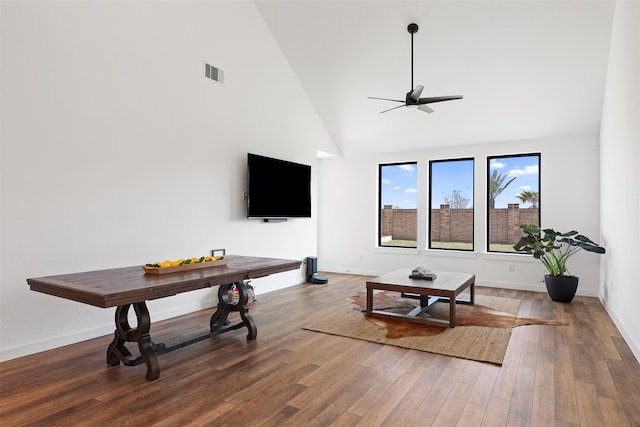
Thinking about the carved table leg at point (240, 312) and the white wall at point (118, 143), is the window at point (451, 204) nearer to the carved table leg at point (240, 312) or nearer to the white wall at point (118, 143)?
the white wall at point (118, 143)

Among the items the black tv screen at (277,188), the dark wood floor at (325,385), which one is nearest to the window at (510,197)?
the dark wood floor at (325,385)

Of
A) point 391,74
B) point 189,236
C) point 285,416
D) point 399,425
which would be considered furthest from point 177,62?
point 399,425

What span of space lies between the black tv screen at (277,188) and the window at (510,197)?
310 cm

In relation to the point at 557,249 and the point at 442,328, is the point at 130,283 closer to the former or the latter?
the point at 442,328

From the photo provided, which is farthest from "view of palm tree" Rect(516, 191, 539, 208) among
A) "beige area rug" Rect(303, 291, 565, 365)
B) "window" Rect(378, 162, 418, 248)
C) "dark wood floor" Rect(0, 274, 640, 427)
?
"dark wood floor" Rect(0, 274, 640, 427)

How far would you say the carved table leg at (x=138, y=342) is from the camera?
2706 millimetres

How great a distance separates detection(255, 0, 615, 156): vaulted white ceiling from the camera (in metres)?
4.32

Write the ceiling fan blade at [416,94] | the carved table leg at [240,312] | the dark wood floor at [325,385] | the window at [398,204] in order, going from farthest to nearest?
the window at [398,204]
the ceiling fan blade at [416,94]
the carved table leg at [240,312]
the dark wood floor at [325,385]

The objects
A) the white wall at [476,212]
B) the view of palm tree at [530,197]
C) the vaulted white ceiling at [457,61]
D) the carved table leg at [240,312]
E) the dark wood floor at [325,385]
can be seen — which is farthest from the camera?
the view of palm tree at [530,197]

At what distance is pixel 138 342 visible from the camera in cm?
277

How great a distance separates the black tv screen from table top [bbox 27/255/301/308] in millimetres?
1935

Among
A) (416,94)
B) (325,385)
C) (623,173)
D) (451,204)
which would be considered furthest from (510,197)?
(325,385)

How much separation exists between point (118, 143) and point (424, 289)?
11.3 feet

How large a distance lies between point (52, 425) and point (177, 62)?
144 inches
